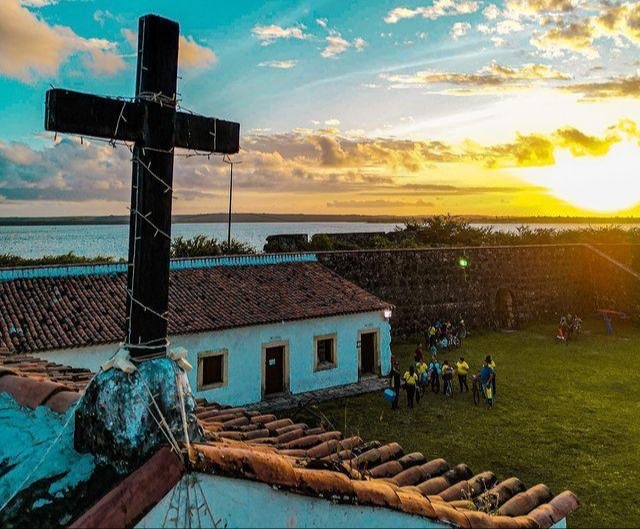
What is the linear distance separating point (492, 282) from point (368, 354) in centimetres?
1073

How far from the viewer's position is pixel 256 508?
Result: 8.06 feet

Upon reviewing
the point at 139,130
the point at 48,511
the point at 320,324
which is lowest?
the point at 320,324

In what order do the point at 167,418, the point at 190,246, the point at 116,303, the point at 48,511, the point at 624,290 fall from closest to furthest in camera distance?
the point at 48,511
the point at 167,418
the point at 116,303
the point at 190,246
the point at 624,290

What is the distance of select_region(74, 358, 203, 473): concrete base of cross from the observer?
2.67m

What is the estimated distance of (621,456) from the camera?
12.2 metres

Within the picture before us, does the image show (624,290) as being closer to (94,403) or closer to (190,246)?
(190,246)

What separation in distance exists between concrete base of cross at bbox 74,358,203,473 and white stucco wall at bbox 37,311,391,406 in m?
11.2

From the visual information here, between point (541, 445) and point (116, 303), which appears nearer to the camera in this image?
point (541, 445)

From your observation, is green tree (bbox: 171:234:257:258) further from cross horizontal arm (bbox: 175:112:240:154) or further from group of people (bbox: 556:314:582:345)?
cross horizontal arm (bbox: 175:112:240:154)

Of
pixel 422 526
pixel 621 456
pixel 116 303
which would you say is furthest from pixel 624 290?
pixel 422 526

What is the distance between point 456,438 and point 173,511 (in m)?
12.1


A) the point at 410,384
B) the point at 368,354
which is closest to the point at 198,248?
the point at 368,354

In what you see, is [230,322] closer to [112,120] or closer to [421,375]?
[421,375]

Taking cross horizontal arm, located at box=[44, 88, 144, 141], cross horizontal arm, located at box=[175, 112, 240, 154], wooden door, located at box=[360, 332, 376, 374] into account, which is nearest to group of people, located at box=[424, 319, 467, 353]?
wooden door, located at box=[360, 332, 376, 374]
